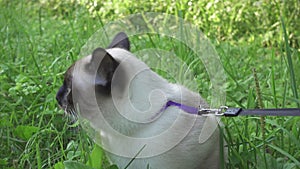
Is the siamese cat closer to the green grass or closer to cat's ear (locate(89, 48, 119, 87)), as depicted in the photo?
cat's ear (locate(89, 48, 119, 87))

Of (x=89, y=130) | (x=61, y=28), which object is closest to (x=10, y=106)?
(x=89, y=130)

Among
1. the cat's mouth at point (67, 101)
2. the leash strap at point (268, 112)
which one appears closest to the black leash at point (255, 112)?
the leash strap at point (268, 112)

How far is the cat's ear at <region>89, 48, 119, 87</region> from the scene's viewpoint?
1497 mm

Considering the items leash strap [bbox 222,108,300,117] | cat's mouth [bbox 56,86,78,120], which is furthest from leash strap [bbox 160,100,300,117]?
cat's mouth [bbox 56,86,78,120]

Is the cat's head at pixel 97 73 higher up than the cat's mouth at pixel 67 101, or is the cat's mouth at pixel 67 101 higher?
the cat's head at pixel 97 73

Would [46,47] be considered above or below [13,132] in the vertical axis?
above

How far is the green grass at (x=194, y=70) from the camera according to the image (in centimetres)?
179

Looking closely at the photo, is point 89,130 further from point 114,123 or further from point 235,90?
point 235,90

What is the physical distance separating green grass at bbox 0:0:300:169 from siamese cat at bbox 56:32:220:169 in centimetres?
11

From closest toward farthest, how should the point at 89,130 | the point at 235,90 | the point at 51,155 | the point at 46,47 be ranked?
the point at 89,130, the point at 51,155, the point at 235,90, the point at 46,47

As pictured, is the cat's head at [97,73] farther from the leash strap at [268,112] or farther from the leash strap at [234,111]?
the leash strap at [268,112]

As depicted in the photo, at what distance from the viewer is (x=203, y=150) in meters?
1.58

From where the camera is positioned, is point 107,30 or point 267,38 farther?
point 267,38

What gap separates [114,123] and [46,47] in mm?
2033
